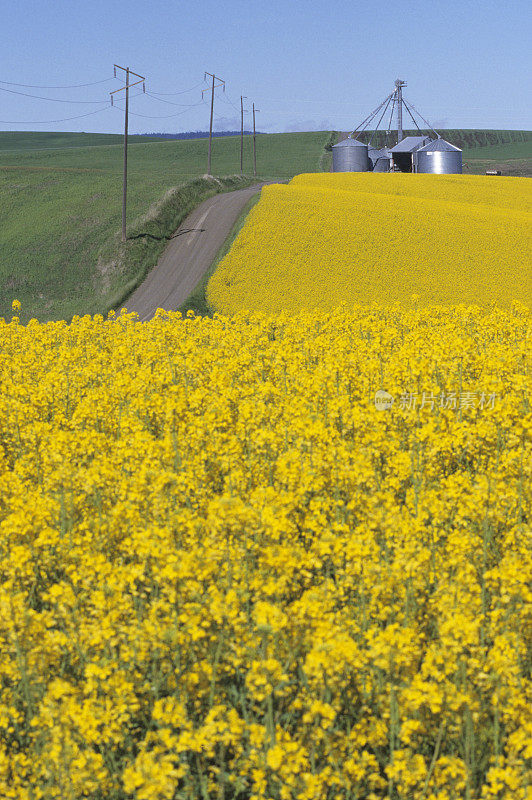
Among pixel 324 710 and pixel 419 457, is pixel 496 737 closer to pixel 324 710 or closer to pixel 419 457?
pixel 324 710

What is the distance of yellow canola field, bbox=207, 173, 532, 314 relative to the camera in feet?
118

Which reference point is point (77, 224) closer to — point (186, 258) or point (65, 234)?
point (65, 234)

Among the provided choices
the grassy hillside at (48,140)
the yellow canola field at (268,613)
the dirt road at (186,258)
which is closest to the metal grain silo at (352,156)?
the dirt road at (186,258)

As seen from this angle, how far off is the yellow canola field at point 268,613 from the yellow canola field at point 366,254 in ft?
84.4

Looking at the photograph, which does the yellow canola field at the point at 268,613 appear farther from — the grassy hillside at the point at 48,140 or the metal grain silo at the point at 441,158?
the grassy hillside at the point at 48,140

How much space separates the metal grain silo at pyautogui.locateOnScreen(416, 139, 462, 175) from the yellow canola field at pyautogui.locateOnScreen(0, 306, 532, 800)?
79.0 metres

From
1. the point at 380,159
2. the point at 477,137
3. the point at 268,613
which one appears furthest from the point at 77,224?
the point at 477,137

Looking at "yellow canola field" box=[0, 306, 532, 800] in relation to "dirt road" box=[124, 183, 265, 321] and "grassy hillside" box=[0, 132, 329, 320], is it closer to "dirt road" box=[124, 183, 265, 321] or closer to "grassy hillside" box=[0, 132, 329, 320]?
"dirt road" box=[124, 183, 265, 321]

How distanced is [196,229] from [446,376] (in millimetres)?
35071

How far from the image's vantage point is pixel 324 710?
448 cm

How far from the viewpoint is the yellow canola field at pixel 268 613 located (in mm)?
4742


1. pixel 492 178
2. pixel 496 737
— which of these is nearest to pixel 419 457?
pixel 496 737

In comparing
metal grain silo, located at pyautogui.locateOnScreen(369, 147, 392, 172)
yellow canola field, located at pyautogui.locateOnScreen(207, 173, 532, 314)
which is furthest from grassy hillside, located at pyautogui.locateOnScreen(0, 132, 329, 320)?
metal grain silo, located at pyautogui.locateOnScreen(369, 147, 392, 172)

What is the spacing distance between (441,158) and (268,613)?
3414 inches
